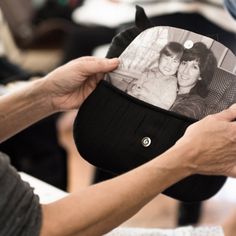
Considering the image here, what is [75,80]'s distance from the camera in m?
1.17

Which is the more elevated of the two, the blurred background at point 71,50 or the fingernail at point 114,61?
the fingernail at point 114,61

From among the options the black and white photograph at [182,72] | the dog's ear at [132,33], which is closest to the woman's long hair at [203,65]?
the black and white photograph at [182,72]

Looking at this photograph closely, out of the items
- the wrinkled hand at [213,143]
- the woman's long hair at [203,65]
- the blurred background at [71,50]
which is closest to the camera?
the wrinkled hand at [213,143]

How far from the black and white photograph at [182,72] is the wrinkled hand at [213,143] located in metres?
0.08

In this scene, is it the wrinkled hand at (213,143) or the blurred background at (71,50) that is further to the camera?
the blurred background at (71,50)

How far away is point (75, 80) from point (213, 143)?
1.28ft

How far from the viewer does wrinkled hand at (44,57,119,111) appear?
1.12 m

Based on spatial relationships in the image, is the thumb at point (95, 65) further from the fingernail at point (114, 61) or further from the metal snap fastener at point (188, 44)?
the metal snap fastener at point (188, 44)

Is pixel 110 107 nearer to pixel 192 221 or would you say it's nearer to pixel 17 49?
pixel 192 221

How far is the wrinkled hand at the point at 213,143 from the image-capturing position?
921mm

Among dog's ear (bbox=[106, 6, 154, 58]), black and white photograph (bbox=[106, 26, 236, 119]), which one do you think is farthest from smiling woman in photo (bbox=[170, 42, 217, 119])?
dog's ear (bbox=[106, 6, 154, 58])

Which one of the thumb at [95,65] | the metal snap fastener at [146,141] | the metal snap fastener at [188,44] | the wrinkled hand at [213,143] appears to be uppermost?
the metal snap fastener at [188,44]

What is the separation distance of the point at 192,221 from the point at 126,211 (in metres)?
1.09

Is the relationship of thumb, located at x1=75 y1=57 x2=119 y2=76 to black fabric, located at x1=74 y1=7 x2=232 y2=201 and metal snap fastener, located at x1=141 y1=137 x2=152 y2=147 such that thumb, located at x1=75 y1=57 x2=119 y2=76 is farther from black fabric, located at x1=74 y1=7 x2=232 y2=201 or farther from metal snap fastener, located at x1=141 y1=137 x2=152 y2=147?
metal snap fastener, located at x1=141 y1=137 x2=152 y2=147
